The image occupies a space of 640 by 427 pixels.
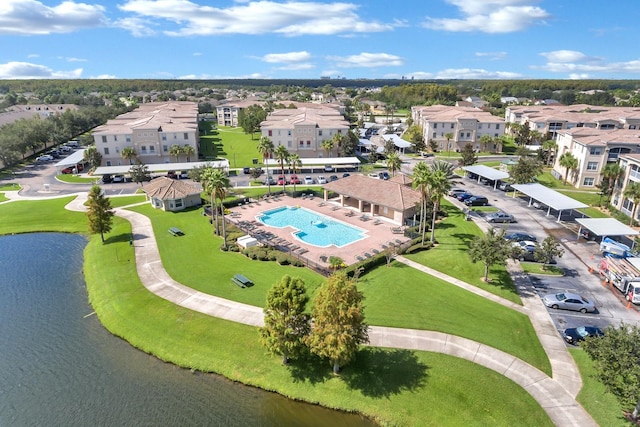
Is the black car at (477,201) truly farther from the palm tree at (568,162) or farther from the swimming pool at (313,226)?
the palm tree at (568,162)

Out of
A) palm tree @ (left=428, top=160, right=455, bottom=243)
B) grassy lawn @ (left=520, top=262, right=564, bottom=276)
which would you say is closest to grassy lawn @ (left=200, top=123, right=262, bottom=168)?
palm tree @ (left=428, top=160, right=455, bottom=243)

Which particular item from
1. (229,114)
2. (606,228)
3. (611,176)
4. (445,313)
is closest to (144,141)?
(229,114)

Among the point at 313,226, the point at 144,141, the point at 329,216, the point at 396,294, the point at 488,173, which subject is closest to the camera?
the point at 396,294

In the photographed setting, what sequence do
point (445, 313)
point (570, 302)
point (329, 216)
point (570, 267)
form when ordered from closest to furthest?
point (445, 313) < point (570, 302) < point (570, 267) < point (329, 216)

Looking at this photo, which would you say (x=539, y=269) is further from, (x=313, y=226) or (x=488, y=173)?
(x=488, y=173)

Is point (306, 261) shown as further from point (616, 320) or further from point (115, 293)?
point (616, 320)

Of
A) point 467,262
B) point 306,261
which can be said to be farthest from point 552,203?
point 306,261
